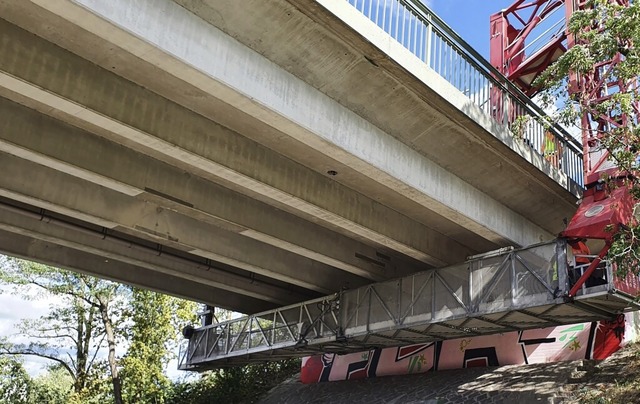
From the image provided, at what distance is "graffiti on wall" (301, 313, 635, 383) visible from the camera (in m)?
16.8

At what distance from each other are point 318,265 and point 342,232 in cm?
355

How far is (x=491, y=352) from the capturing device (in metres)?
19.3

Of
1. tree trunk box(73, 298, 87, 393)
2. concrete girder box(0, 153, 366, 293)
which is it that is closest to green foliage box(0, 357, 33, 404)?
tree trunk box(73, 298, 87, 393)

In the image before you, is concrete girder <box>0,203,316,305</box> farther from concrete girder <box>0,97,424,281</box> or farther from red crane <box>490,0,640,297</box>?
red crane <box>490,0,640,297</box>

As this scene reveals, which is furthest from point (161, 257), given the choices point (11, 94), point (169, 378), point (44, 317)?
point (44, 317)

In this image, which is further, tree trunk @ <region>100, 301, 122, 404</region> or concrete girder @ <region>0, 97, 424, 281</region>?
tree trunk @ <region>100, 301, 122, 404</region>

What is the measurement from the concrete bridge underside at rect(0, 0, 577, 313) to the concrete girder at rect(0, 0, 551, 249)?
29mm

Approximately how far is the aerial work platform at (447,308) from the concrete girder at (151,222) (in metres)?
1.54

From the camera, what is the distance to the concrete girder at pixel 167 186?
10.9 m

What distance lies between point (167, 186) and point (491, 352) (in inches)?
469

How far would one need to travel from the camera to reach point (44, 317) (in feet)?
102

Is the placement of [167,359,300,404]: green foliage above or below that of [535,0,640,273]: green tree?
below

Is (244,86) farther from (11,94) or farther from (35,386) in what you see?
(35,386)

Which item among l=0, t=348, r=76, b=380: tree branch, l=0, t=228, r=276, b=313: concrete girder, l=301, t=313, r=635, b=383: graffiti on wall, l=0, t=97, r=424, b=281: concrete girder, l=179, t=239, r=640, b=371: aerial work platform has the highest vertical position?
l=0, t=97, r=424, b=281: concrete girder
